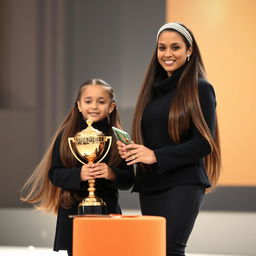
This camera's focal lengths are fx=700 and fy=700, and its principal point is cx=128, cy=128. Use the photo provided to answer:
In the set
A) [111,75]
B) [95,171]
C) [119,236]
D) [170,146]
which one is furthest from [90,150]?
[111,75]

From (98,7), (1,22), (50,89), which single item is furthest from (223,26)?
(1,22)

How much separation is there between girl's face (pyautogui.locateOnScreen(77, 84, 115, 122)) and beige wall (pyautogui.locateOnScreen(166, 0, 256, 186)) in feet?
9.20

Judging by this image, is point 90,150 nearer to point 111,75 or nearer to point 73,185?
point 73,185

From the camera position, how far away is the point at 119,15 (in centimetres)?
619

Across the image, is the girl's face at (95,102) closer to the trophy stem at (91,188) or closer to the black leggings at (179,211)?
the trophy stem at (91,188)

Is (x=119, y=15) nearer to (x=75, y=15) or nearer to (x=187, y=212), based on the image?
(x=75, y=15)

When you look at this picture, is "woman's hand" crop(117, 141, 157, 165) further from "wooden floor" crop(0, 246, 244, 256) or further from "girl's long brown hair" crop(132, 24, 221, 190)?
"wooden floor" crop(0, 246, 244, 256)

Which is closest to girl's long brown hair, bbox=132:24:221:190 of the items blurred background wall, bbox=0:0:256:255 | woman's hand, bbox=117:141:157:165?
woman's hand, bbox=117:141:157:165

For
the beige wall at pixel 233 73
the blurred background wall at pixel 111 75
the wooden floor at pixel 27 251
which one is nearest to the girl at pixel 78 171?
the wooden floor at pixel 27 251

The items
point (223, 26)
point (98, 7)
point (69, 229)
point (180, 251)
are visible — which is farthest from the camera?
point (98, 7)

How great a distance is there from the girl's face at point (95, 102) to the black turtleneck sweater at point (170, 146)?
24cm

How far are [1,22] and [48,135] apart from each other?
46.8 inches

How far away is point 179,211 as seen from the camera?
2781 millimetres

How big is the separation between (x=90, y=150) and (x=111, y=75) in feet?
10.8
